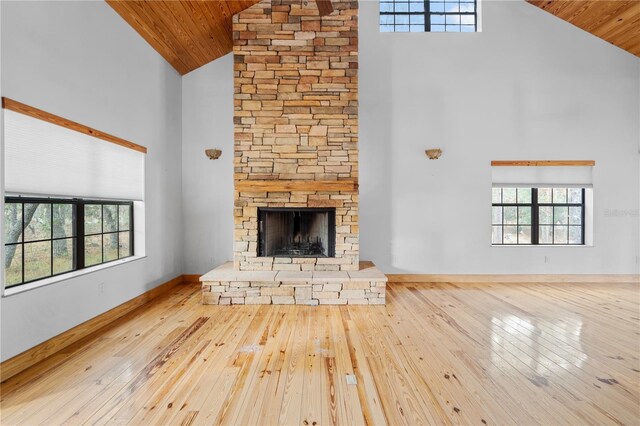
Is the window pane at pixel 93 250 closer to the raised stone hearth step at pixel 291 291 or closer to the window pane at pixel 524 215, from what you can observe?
the raised stone hearth step at pixel 291 291

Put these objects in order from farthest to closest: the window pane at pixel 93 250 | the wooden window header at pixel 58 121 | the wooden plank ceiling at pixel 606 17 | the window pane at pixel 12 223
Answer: the wooden plank ceiling at pixel 606 17, the window pane at pixel 93 250, the window pane at pixel 12 223, the wooden window header at pixel 58 121

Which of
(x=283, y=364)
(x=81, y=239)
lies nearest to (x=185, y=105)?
(x=81, y=239)

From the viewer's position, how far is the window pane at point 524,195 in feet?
16.1

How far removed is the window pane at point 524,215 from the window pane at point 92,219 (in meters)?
5.64

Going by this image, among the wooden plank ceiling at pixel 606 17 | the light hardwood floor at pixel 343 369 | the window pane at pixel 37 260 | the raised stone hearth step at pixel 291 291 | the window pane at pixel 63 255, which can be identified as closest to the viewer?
the light hardwood floor at pixel 343 369

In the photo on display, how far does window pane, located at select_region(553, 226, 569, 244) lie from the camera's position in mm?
4895

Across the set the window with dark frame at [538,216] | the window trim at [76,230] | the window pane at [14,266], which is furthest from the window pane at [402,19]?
the window pane at [14,266]

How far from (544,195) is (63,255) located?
20.3 ft

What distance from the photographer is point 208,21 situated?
154 inches

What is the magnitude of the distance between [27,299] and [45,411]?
869 mm

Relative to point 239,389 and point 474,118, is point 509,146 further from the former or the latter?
point 239,389

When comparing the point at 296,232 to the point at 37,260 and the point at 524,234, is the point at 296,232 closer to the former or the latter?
the point at 37,260

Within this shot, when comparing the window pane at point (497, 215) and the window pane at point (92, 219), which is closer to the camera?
the window pane at point (92, 219)

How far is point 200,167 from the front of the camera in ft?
15.7
